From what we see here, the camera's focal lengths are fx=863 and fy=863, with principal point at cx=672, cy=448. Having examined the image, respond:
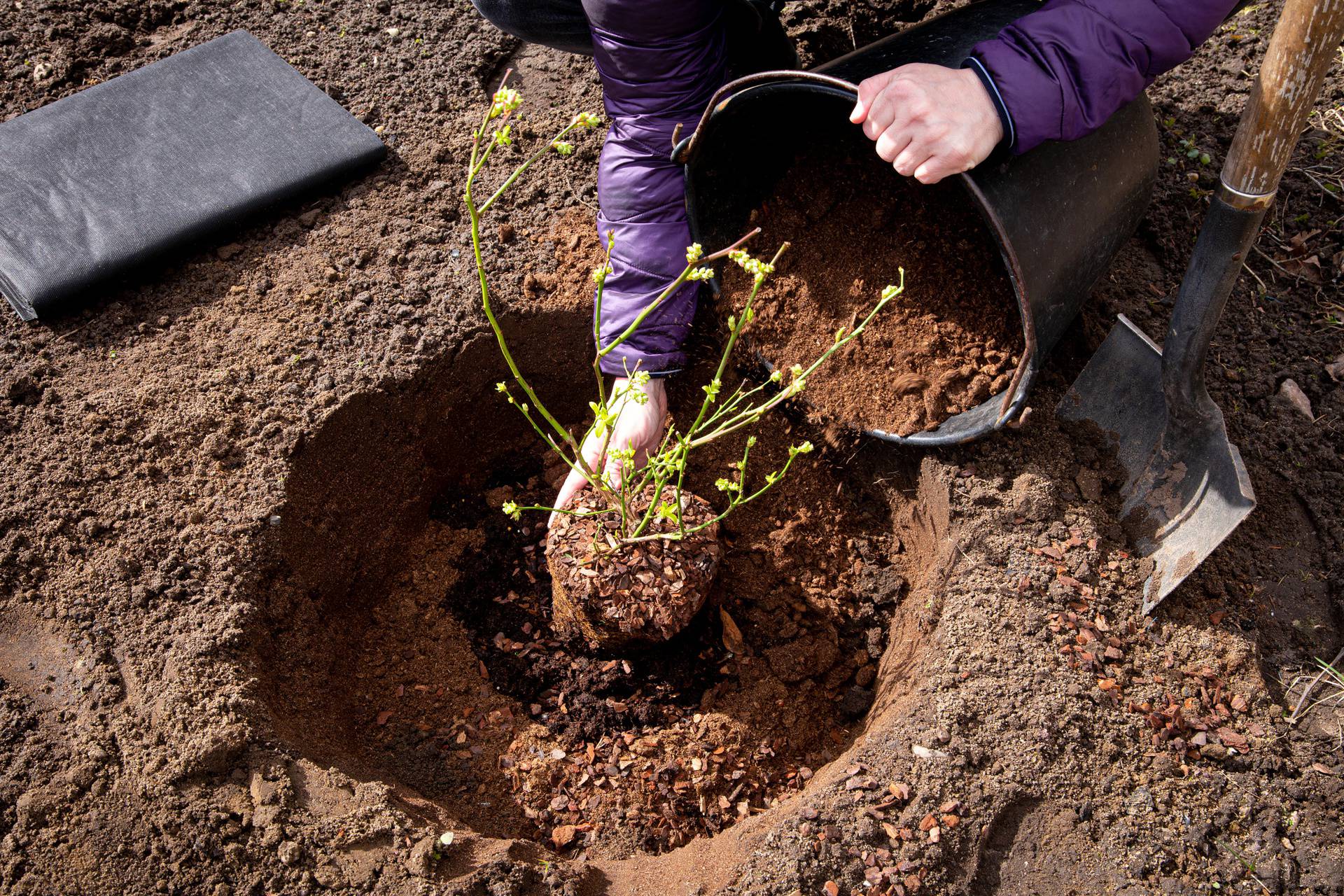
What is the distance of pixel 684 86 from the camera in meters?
1.92

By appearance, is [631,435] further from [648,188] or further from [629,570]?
[648,188]

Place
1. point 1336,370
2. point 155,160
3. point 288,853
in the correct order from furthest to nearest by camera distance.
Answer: point 155,160
point 1336,370
point 288,853

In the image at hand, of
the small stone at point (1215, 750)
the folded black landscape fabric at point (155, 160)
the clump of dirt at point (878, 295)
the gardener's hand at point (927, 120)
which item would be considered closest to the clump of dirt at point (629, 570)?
the clump of dirt at point (878, 295)

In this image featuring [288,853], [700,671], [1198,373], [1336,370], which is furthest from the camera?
[1336,370]

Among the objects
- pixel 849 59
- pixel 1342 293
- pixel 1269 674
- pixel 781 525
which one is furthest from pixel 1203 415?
pixel 849 59

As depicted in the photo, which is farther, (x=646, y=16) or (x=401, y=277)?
(x=401, y=277)

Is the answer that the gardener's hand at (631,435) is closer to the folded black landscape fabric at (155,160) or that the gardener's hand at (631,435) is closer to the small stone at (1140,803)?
the folded black landscape fabric at (155,160)

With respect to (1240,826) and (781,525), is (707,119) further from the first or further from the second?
(1240,826)

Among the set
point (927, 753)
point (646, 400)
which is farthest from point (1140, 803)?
point (646, 400)

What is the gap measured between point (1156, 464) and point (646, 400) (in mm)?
1182

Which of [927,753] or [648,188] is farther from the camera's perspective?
[648,188]

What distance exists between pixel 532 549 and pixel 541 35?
127 cm

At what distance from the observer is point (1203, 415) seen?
174cm

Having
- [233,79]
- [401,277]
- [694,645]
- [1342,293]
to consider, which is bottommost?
[694,645]
